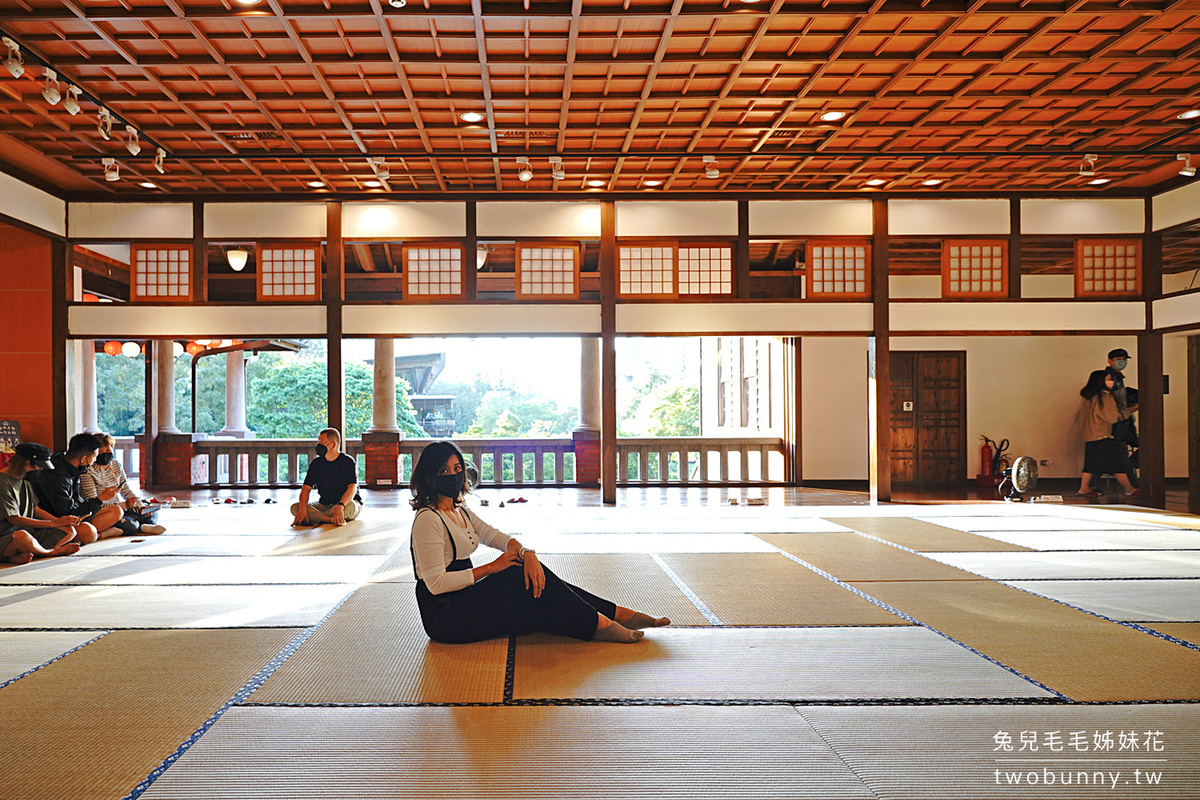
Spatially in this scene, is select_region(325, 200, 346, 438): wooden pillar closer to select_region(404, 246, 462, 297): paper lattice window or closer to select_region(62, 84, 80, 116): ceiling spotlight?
select_region(404, 246, 462, 297): paper lattice window

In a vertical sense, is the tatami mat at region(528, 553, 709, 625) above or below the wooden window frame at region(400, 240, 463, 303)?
below

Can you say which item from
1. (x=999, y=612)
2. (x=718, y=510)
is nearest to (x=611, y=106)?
(x=718, y=510)

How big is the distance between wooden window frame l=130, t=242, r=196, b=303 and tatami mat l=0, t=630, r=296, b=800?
231 inches

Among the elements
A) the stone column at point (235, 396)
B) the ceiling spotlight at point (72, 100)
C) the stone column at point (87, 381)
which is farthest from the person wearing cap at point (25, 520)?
the stone column at point (87, 381)

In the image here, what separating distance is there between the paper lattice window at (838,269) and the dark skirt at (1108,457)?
350 cm

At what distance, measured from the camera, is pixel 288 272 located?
8.45 m

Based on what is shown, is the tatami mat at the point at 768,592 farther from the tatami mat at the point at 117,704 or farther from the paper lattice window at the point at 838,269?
the paper lattice window at the point at 838,269

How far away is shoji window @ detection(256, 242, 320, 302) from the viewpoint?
8.41m

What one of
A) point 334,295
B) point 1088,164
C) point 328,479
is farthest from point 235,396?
point 1088,164

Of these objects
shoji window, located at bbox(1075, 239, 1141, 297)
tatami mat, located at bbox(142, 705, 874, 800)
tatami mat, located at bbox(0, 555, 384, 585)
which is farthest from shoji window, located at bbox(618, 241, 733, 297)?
tatami mat, located at bbox(142, 705, 874, 800)

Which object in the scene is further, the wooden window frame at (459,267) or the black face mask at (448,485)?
the wooden window frame at (459,267)

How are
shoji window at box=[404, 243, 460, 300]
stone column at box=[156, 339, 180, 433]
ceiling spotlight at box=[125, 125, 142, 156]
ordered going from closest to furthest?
ceiling spotlight at box=[125, 125, 142, 156] → shoji window at box=[404, 243, 460, 300] → stone column at box=[156, 339, 180, 433]

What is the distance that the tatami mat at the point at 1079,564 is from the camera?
4574 mm

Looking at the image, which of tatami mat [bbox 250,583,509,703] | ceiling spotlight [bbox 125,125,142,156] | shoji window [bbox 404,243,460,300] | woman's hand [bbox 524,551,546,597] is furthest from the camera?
shoji window [bbox 404,243,460,300]
